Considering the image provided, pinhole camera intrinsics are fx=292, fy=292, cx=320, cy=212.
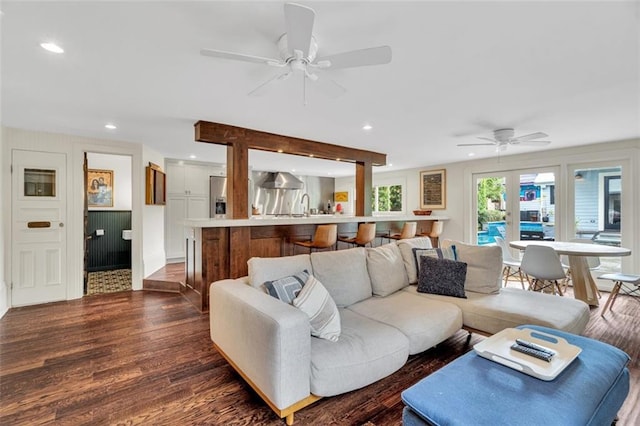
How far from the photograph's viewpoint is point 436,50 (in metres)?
1.91

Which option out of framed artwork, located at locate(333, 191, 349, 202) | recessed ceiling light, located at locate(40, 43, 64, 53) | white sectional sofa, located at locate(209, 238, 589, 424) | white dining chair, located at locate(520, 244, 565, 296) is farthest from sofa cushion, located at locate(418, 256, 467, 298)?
framed artwork, located at locate(333, 191, 349, 202)

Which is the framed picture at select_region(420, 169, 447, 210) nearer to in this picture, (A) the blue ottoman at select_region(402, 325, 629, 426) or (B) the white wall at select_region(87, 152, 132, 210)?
(A) the blue ottoman at select_region(402, 325, 629, 426)

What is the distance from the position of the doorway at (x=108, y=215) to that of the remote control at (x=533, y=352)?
584cm

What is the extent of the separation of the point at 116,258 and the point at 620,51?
24.2 feet

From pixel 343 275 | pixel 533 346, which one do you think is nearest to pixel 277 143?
pixel 343 275

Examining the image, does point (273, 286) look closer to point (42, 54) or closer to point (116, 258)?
point (42, 54)

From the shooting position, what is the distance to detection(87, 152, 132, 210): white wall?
5707 mm

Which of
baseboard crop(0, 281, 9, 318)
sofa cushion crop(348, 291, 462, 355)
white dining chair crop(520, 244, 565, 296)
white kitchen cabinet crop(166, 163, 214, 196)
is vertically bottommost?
Answer: baseboard crop(0, 281, 9, 318)

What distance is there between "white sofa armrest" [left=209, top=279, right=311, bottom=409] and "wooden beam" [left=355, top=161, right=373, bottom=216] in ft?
11.7

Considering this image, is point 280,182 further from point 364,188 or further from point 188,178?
point 364,188

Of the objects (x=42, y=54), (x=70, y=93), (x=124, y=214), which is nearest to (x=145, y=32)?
(x=42, y=54)

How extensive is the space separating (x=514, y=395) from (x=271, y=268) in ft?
5.31

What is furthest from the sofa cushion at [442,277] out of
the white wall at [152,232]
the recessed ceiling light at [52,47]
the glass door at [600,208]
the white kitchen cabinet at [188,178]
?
the white kitchen cabinet at [188,178]

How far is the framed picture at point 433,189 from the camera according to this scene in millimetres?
6590
